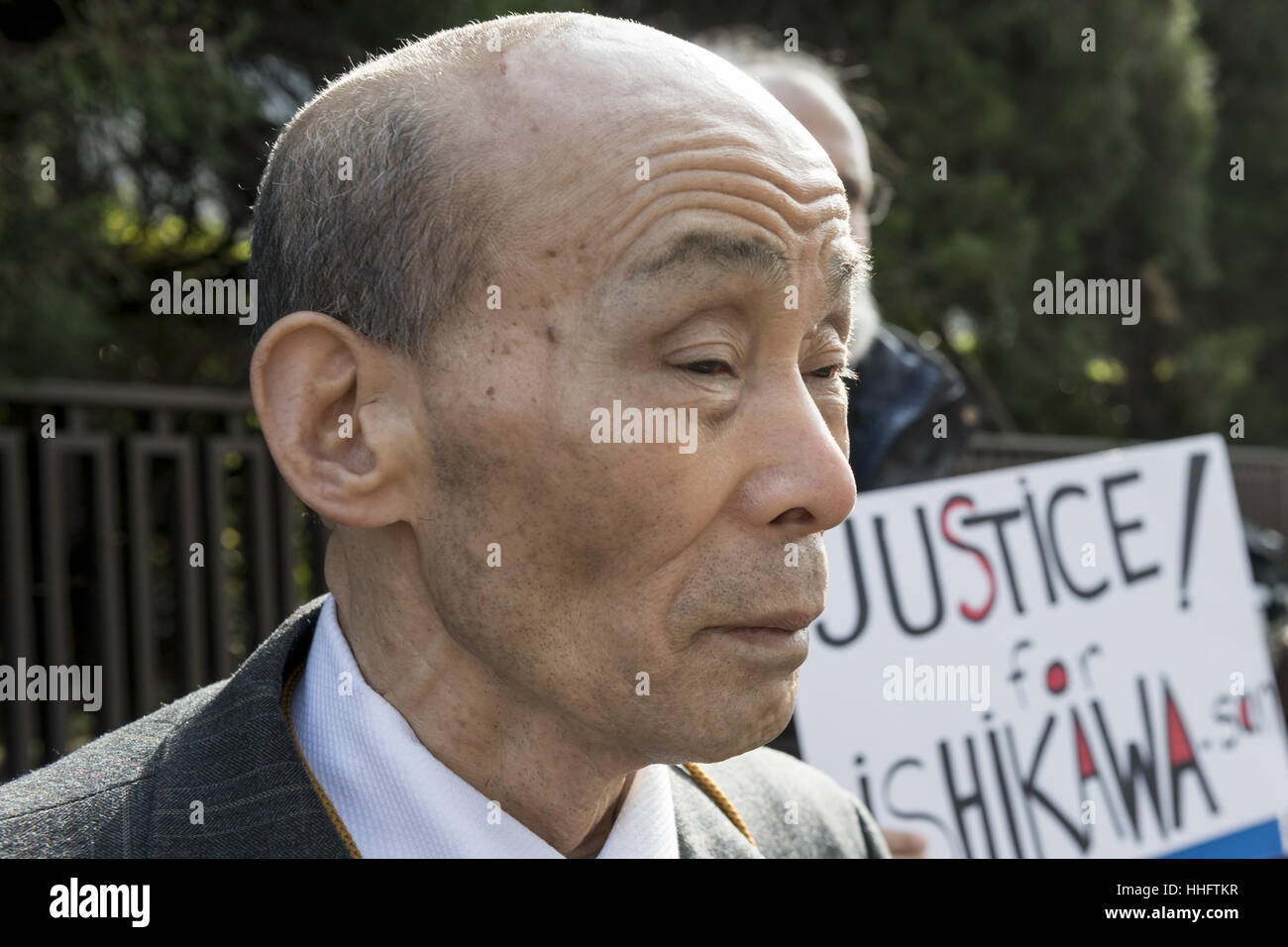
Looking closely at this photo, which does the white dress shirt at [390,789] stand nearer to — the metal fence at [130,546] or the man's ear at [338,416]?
the man's ear at [338,416]

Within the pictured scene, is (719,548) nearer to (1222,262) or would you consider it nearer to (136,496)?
(136,496)

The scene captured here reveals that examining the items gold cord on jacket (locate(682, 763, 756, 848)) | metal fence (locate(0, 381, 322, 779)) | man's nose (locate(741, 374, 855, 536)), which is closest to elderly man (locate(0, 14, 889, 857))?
man's nose (locate(741, 374, 855, 536))

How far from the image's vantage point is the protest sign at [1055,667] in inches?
120

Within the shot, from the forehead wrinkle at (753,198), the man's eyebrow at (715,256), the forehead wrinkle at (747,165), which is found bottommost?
the man's eyebrow at (715,256)

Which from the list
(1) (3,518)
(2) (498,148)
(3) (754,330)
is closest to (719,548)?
(3) (754,330)

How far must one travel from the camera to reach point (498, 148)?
5.08 feet

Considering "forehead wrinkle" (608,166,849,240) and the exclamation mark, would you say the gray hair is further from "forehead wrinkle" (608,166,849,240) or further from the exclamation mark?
the exclamation mark

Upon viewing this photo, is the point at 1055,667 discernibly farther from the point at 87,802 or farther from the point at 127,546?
the point at 127,546

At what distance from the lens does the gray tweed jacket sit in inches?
61.4

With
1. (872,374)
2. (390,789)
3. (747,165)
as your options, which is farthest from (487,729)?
(872,374)

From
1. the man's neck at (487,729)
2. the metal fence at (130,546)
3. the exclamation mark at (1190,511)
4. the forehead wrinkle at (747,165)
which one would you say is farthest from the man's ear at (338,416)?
the metal fence at (130,546)

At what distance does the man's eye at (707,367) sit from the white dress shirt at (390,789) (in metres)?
0.58

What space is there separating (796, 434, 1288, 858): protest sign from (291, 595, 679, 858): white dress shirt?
4.72ft

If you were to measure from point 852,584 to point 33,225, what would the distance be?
3181 millimetres
